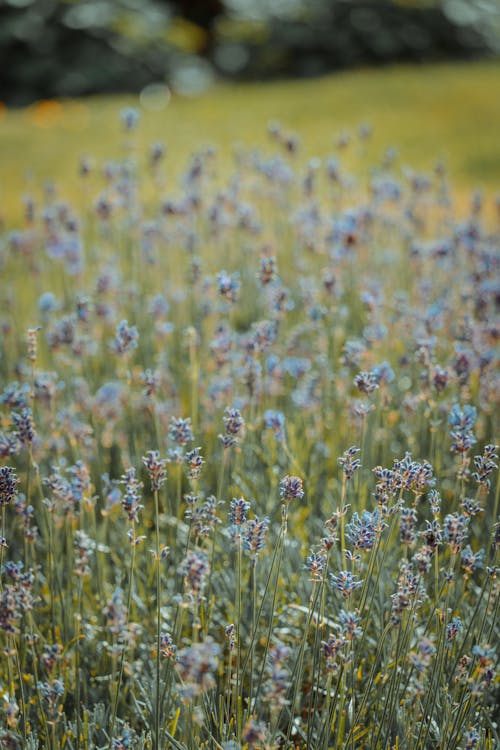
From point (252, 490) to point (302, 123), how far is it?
708 centimetres

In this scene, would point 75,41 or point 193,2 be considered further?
point 193,2

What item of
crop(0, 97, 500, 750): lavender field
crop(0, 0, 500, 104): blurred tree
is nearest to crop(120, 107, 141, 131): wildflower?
crop(0, 97, 500, 750): lavender field

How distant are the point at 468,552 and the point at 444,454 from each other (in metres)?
1.02

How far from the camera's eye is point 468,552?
1.44 meters

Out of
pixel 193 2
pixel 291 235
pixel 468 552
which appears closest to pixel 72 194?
pixel 291 235

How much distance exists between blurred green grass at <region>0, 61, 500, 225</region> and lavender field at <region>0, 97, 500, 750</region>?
280cm

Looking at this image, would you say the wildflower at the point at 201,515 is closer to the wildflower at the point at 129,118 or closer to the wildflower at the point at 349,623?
the wildflower at the point at 349,623

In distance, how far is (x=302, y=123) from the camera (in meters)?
8.69

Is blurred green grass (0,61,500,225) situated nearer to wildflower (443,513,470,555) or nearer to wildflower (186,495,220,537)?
wildflower (186,495,220,537)

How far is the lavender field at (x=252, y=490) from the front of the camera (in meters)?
1.41

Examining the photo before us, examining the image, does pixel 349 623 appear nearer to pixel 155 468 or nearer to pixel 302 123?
pixel 155 468

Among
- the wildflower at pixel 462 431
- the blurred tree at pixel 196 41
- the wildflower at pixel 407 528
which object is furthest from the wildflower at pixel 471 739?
the blurred tree at pixel 196 41

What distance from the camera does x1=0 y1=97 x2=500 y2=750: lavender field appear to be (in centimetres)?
141

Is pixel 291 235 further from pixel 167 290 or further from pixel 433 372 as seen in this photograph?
pixel 433 372
